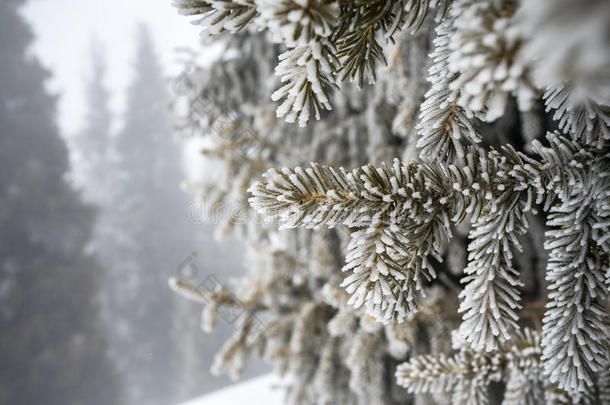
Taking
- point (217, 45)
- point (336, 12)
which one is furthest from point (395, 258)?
point (217, 45)

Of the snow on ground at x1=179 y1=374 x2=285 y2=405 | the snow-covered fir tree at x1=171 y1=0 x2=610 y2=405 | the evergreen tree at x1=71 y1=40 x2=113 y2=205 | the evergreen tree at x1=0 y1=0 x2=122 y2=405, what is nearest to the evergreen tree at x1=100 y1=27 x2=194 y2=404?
the evergreen tree at x1=71 y1=40 x2=113 y2=205

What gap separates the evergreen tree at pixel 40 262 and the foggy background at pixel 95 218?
19 millimetres

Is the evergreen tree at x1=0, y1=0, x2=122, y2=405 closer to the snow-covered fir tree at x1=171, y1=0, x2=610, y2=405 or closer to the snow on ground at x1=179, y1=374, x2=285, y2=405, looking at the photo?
the snow on ground at x1=179, y1=374, x2=285, y2=405

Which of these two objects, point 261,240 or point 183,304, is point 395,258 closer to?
point 261,240

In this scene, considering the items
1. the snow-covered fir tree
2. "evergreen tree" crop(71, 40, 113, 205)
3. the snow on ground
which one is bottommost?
the snow on ground

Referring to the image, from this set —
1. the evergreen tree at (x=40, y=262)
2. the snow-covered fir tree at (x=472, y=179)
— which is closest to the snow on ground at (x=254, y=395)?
the snow-covered fir tree at (x=472, y=179)

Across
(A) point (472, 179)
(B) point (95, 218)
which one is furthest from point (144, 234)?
(A) point (472, 179)

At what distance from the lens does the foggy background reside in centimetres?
598

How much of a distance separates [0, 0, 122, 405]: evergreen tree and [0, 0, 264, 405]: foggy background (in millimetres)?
19

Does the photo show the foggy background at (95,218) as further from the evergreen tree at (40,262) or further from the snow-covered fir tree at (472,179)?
the snow-covered fir tree at (472,179)

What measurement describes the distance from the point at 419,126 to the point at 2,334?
697 cm

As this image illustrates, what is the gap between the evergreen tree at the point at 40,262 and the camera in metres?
5.64

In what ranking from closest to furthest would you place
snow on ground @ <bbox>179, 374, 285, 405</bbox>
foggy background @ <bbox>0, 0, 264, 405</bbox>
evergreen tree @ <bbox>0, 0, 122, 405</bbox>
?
snow on ground @ <bbox>179, 374, 285, 405</bbox>
evergreen tree @ <bbox>0, 0, 122, 405</bbox>
foggy background @ <bbox>0, 0, 264, 405</bbox>

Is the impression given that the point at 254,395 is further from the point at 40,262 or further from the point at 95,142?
the point at 95,142
